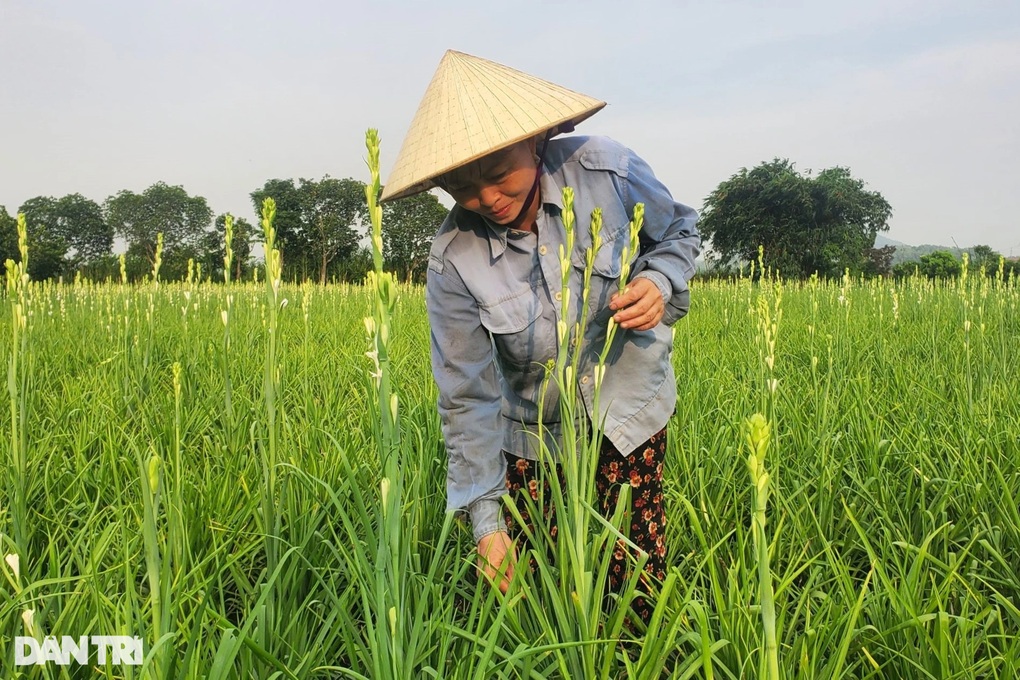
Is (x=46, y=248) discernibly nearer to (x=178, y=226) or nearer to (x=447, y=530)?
(x=178, y=226)

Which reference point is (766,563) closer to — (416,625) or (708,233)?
(416,625)

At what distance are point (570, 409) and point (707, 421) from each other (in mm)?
1874

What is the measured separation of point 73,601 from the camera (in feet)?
4.43

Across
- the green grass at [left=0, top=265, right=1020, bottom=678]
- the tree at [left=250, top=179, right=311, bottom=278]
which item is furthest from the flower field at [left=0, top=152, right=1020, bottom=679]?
the tree at [left=250, top=179, right=311, bottom=278]

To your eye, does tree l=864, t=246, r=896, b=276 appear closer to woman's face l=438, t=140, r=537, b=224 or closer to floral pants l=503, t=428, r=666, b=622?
floral pants l=503, t=428, r=666, b=622

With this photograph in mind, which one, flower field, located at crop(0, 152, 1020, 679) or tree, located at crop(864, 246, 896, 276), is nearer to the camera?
flower field, located at crop(0, 152, 1020, 679)

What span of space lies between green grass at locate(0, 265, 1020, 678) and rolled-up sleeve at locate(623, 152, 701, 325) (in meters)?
0.29

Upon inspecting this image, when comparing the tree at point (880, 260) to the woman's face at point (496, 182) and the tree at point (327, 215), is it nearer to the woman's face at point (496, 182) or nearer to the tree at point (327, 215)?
the tree at point (327, 215)

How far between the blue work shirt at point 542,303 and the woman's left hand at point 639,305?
186 mm

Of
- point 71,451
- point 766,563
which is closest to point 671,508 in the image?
point 766,563

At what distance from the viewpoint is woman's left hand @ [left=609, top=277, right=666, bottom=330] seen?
135cm

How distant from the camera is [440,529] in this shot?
2014mm

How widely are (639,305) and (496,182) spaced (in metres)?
0.44

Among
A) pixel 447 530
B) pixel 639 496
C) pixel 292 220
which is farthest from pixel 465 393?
pixel 292 220
